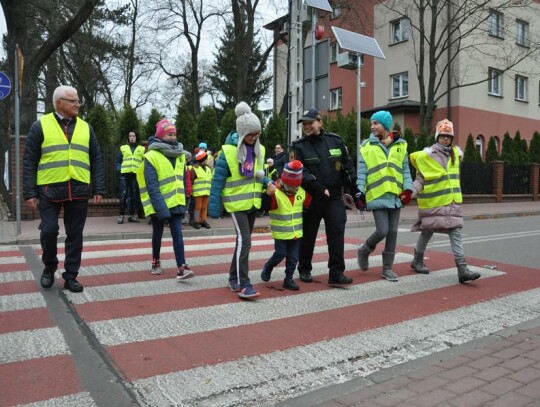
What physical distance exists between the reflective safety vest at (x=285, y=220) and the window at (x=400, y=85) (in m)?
27.2

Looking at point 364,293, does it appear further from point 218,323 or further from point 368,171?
point 218,323

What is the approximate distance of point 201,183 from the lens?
12.3m

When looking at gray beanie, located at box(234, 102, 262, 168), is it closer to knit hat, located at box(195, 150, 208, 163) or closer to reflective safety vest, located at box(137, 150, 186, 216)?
reflective safety vest, located at box(137, 150, 186, 216)

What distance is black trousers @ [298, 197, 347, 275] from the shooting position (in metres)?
6.05

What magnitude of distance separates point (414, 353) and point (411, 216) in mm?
13877

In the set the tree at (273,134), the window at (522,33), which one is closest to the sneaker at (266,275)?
the tree at (273,134)

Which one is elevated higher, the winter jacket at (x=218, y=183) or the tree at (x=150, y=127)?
the tree at (x=150, y=127)

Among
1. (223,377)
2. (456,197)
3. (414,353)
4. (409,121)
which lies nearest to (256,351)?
(223,377)

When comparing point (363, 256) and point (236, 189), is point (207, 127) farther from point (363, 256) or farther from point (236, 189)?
point (236, 189)

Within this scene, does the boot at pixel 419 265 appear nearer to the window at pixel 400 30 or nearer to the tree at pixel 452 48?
the tree at pixel 452 48

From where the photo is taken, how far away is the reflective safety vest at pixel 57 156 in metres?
5.44

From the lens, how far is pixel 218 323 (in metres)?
4.66

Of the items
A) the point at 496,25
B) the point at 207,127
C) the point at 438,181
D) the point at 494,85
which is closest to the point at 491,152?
the point at 494,85

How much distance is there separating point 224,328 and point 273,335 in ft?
1.47
